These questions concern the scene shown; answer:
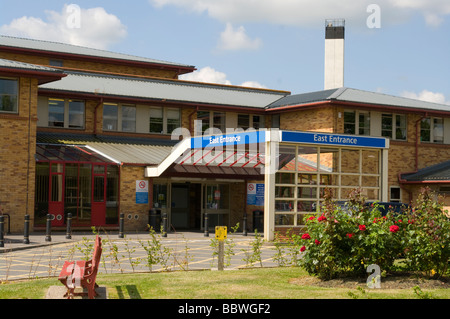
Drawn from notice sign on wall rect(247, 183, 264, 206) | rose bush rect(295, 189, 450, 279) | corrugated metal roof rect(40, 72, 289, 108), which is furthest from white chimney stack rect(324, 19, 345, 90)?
rose bush rect(295, 189, 450, 279)

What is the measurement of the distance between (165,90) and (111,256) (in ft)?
67.6

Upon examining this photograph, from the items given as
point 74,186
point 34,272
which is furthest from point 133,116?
point 34,272

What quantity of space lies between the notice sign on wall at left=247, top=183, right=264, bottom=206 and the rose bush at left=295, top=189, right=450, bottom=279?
2012 cm

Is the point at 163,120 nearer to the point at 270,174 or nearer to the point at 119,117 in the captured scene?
the point at 119,117

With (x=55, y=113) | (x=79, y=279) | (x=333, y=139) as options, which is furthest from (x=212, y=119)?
(x=79, y=279)

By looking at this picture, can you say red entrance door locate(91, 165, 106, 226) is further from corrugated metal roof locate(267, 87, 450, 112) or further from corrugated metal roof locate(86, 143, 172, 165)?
corrugated metal roof locate(267, 87, 450, 112)

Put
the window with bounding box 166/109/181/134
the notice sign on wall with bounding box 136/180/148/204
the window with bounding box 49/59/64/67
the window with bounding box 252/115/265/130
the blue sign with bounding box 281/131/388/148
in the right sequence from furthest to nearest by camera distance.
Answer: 1. the window with bounding box 49/59/64/67
2. the window with bounding box 252/115/265/130
3. the window with bounding box 166/109/181/134
4. the notice sign on wall with bounding box 136/180/148/204
5. the blue sign with bounding box 281/131/388/148

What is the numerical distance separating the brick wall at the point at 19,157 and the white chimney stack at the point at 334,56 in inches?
1047

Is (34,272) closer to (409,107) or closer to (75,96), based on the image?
(75,96)

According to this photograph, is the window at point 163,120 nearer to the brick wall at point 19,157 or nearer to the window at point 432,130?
the brick wall at point 19,157

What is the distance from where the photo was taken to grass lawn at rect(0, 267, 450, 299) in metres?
10.3

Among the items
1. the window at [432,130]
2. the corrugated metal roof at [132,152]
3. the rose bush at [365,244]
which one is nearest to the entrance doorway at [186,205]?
the corrugated metal roof at [132,152]

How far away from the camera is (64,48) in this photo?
140ft
